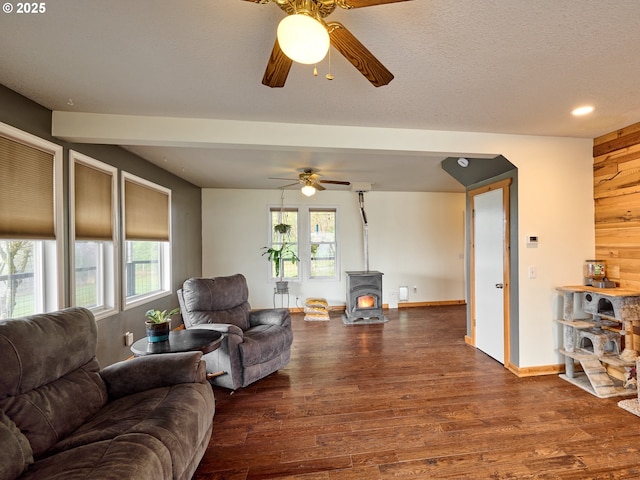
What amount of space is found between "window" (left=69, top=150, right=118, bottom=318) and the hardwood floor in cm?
164

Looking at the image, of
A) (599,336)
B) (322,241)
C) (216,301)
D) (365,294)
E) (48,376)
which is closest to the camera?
(48,376)

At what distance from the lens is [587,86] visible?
199 centimetres

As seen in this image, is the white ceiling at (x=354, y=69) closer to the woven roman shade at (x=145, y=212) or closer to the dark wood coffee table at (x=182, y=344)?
the woven roman shade at (x=145, y=212)

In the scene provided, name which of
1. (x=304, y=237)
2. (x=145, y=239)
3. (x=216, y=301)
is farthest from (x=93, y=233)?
(x=304, y=237)

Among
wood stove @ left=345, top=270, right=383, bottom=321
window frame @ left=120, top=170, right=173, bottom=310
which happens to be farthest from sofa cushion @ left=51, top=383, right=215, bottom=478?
wood stove @ left=345, top=270, right=383, bottom=321

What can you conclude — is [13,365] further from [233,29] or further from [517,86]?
[517,86]

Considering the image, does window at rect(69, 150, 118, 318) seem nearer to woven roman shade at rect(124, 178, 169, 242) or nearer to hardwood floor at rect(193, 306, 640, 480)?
woven roman shade at rect(124, 178, 169, 242)

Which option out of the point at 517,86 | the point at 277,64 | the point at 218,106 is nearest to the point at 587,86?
the point at 517,86

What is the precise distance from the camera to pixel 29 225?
2.12 meters

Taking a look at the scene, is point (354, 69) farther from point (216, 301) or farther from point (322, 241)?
point (322, 241)

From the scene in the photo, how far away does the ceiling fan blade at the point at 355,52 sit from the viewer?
1.17 metres

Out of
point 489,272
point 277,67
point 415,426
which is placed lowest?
point 415,426

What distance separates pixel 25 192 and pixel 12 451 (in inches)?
70.5

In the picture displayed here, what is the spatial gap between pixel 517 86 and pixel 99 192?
386 cm
